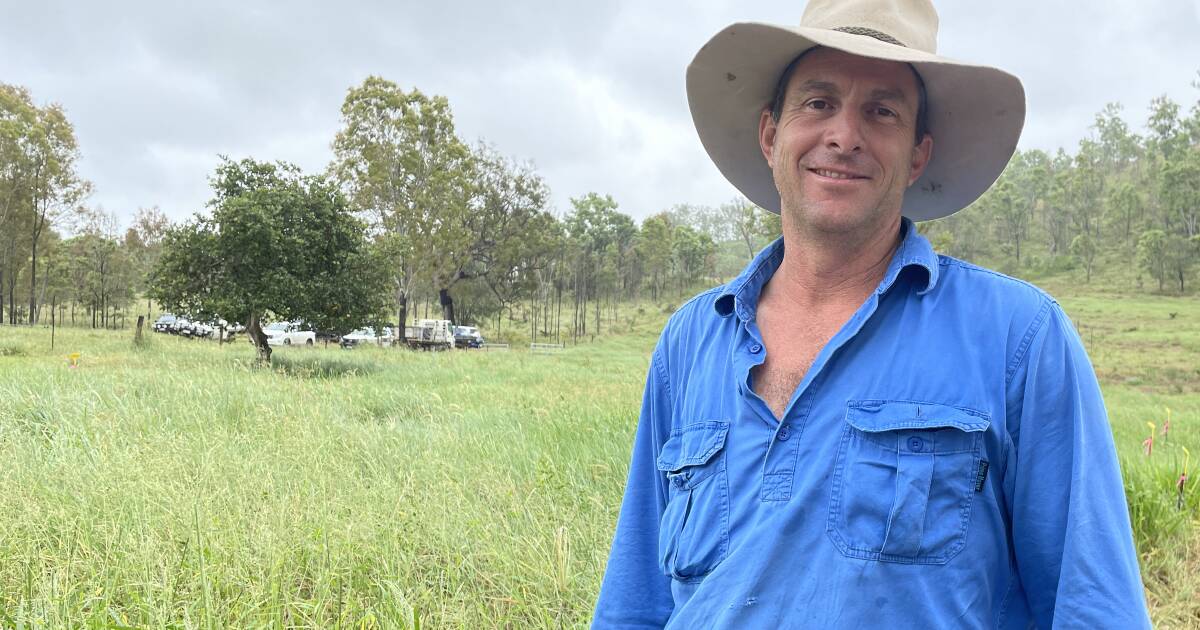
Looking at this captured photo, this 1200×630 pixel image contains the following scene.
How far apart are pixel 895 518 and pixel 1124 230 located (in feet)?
221

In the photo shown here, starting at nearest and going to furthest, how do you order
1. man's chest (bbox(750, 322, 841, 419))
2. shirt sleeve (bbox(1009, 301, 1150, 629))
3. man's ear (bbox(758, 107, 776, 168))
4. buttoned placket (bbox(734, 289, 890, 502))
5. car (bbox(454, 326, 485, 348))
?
shirt sleeve (bbox(1009, 301, 1150, 629))
buttoned placket (bbox(734, 289, 890, 502))
man's chest (bbox(750, 322, 841, 419))
man's ear (bbox(758, 107, 776, 168))
car (bbox(454, 326, 485, 348))

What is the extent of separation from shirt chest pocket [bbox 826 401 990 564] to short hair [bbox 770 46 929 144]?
0.70 metres

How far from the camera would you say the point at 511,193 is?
130ft

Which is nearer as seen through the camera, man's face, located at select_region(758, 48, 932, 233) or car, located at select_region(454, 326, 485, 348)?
man's face, located at select_region(758, 48, 932, 233)

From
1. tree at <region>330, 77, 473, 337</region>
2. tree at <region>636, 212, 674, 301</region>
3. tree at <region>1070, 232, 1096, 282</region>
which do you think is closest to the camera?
tree at <region>330, 77, 473, 337</region>

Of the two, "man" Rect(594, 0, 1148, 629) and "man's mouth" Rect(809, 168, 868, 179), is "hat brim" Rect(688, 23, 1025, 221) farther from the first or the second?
"man's mouth" Rect(809, 168, 868, 179)

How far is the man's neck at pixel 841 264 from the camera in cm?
156

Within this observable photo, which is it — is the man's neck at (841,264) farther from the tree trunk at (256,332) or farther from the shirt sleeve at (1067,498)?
the tree trunk at (256,332)

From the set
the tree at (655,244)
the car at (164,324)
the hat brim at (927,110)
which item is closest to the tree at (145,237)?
the car at (164,324)

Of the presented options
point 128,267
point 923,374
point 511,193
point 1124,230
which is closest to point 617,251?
point 511,193

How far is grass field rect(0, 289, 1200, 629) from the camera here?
3.02 metres

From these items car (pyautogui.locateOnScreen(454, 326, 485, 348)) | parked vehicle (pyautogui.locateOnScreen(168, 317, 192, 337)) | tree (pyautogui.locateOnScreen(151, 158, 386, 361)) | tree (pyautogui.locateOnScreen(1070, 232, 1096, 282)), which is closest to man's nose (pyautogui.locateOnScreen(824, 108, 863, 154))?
tree (pyautogui.locateOnScreen(151, 158, 386, 361))

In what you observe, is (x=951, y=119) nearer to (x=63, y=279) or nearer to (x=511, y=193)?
(x=511, y=193)

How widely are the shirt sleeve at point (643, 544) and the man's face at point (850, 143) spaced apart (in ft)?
1.95
